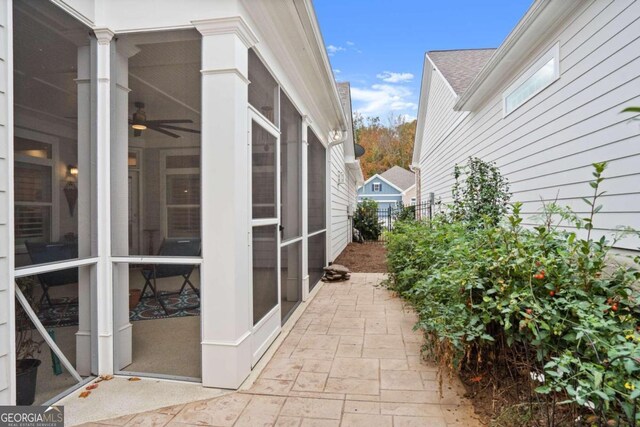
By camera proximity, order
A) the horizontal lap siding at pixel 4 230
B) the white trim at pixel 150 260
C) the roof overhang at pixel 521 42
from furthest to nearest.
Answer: the roof overhang at pixel 521 42, the white trim at pixel 150 260, the horizontal lap siding at pixel 4 230

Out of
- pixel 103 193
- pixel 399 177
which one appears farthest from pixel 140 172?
pixel 399 177

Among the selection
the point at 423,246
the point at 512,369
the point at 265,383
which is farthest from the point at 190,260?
the point at 423,246

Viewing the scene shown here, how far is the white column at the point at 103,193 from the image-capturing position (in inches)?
98.9

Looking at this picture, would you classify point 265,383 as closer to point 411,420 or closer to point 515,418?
point 411,420

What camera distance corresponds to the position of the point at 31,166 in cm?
209

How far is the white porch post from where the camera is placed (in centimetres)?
241

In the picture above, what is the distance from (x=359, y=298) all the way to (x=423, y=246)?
4.82 ft

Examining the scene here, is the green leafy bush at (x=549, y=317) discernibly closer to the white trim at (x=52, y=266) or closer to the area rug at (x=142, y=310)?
the area rug at (x=142, y=310)

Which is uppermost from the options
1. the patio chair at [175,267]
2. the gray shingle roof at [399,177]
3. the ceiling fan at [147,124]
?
the gray shingle roof at [399,177]

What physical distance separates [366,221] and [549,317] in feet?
37.6

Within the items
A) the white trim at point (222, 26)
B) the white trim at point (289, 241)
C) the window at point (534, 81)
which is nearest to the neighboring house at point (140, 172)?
the white trim at point (222, 26)

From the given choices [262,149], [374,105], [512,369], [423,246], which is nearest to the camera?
[512,369]

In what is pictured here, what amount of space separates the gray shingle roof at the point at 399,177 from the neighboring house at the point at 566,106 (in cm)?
2596

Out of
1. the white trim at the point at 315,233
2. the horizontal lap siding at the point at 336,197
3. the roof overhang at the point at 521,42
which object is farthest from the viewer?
the horizontal lap siding at the point at 336,197
